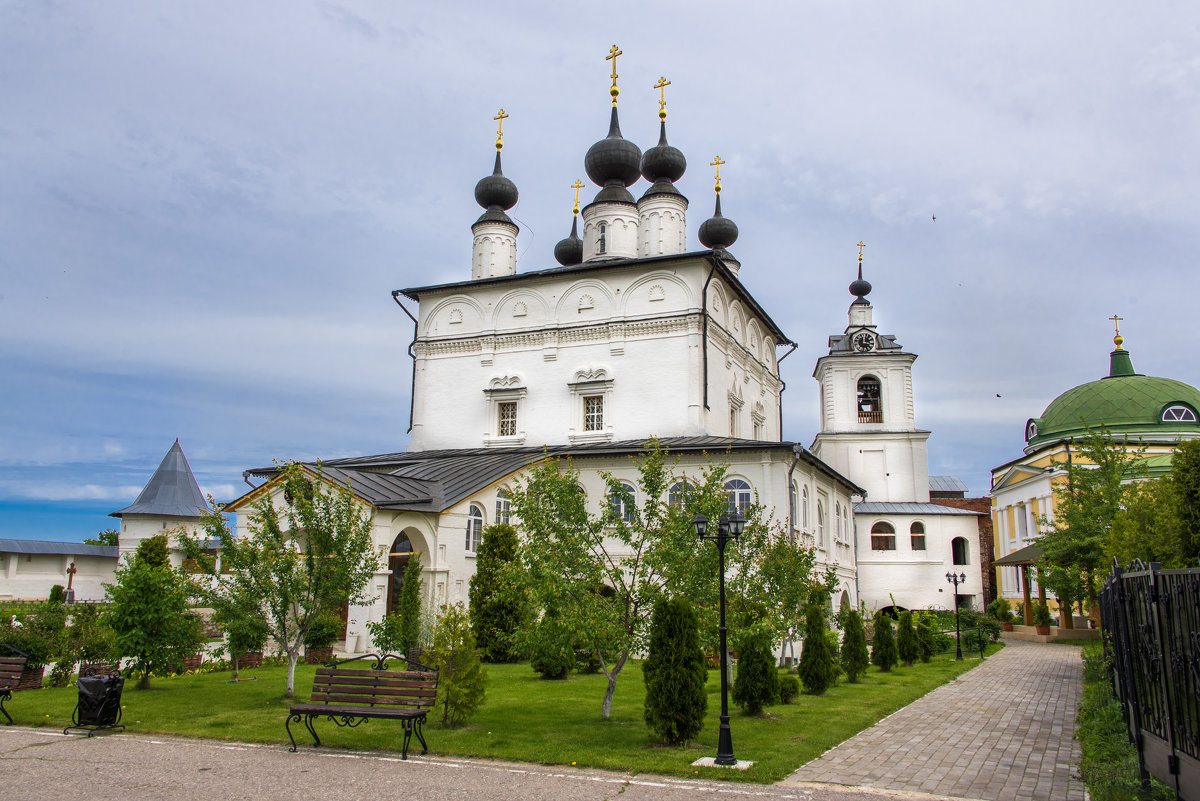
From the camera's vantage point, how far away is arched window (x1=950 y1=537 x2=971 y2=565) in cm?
3471

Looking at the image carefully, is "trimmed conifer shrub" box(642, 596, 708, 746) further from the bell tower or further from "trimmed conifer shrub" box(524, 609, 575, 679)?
the bell tower

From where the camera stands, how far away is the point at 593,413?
24594mm

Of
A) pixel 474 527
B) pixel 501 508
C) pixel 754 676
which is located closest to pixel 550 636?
pixel 754 676

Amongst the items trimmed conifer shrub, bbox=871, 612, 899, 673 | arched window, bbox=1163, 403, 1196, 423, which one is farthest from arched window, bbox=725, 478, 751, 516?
arched window, bbox=1163, 403, 1196, 423

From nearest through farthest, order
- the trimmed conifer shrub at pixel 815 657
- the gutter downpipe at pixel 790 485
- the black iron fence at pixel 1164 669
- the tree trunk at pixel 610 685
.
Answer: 1. the black iron fence at pixel 1164 669
2. the tree trunk at pixel 610 685
3. the trimmed conifer shrub at pixel 815 657
4. the gutter downpipe at pixel 790 485

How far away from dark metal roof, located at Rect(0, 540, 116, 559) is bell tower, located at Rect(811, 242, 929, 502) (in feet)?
102

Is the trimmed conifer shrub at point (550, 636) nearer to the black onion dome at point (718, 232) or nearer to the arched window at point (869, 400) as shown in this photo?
the black onion dome at point (718, 232)

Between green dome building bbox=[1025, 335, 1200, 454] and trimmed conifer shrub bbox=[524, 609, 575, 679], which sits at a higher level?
green dome building bbox=[1025, 335, 1200, 454]

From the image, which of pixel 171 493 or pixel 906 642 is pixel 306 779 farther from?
pixel 171 493

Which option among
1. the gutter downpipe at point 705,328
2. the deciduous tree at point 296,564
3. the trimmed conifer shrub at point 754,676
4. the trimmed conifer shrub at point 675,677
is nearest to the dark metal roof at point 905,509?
A: the gutter downpipe at point 705,328

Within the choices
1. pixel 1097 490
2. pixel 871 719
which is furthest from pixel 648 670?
pixel 1097 490

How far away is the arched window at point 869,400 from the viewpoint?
3653 cm

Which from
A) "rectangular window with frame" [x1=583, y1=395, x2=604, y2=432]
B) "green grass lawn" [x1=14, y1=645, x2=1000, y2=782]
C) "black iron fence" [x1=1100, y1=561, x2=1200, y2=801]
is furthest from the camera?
"rectangular window with frame" [x1=583, y1=395, x2=604, y2=432]

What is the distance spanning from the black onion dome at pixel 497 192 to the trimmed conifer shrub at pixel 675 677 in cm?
2163
